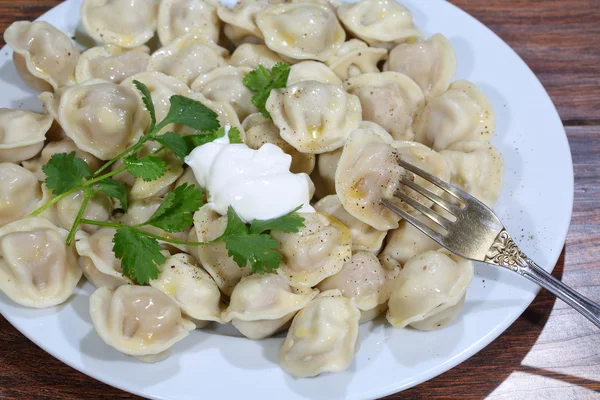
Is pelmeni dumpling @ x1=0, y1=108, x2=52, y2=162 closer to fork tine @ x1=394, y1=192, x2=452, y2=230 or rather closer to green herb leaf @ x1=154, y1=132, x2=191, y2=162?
green herb leaf @ x1=154, y1=132, x2=191, y2=162

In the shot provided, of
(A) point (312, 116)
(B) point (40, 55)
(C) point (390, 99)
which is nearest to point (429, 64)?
(C) point (390, 99)

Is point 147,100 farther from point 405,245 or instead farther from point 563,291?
point 563,291

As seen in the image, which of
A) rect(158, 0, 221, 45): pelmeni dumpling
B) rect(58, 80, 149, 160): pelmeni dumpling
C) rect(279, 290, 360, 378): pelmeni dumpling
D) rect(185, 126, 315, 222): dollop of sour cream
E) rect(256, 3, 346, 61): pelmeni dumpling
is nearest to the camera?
rect(279, 290, 360, 378): pelmeni dumpling

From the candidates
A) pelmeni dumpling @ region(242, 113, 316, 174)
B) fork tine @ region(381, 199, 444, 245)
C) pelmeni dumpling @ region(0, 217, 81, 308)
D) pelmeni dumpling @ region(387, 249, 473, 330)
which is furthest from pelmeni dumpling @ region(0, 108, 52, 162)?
pelmeni dumpling @ region(387, 249, 473, 330)

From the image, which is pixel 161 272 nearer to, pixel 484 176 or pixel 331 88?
pixel 331 88

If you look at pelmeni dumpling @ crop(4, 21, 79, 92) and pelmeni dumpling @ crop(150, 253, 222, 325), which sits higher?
pelmeni dumpling @ crop(4, 21, 79, 92)

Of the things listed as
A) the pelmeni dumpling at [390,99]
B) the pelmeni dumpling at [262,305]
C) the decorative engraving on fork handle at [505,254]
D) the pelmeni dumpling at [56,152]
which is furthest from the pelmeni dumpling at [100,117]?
the decorative engraving on fork handle at [505,254]

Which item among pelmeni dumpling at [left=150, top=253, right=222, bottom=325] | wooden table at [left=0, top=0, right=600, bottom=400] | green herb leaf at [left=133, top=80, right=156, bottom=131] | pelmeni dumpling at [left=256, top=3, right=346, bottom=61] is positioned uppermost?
pelmeni dumpling at [left=256, top=3, right=346, bottom=61]
